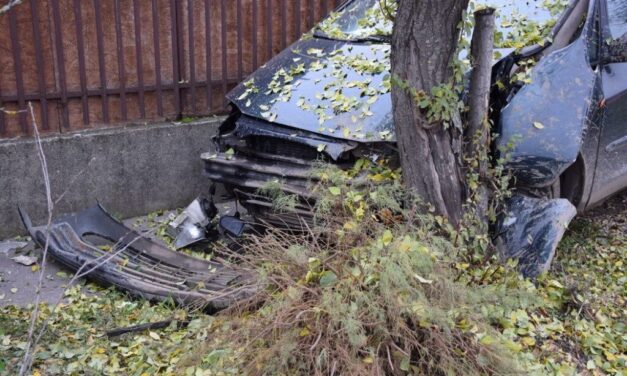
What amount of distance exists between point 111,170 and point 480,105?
3.19 m

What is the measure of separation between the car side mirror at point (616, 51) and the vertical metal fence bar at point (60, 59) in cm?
402

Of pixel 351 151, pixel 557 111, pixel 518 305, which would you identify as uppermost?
pixel 557 111

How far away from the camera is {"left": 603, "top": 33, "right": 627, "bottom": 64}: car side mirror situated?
453 centimetres

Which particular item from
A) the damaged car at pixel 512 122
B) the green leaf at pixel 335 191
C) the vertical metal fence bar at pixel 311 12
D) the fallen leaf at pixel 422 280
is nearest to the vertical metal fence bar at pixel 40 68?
the damaged car at pixel 512 122

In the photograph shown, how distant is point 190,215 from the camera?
5.24m

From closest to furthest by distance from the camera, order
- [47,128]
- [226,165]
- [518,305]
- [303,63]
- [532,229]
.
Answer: [518,305], [532,229], [226,165], [303,63], [47,128]

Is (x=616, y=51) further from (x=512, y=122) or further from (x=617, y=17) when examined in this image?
(x=512, y=122)

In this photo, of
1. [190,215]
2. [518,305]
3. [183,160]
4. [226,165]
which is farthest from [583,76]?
[183,160]

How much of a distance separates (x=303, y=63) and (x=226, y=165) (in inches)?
41.3

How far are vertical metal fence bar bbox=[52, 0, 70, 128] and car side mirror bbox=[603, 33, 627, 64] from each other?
13.2 ft

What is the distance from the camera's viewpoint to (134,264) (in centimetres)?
464

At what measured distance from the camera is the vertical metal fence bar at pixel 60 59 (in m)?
5.44

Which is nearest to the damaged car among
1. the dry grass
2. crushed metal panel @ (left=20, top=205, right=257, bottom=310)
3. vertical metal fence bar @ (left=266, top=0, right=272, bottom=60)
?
crushed metal panel @ (left=20, top=205, right=257, bottom=310)

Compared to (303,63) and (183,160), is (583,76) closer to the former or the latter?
(303,63)
